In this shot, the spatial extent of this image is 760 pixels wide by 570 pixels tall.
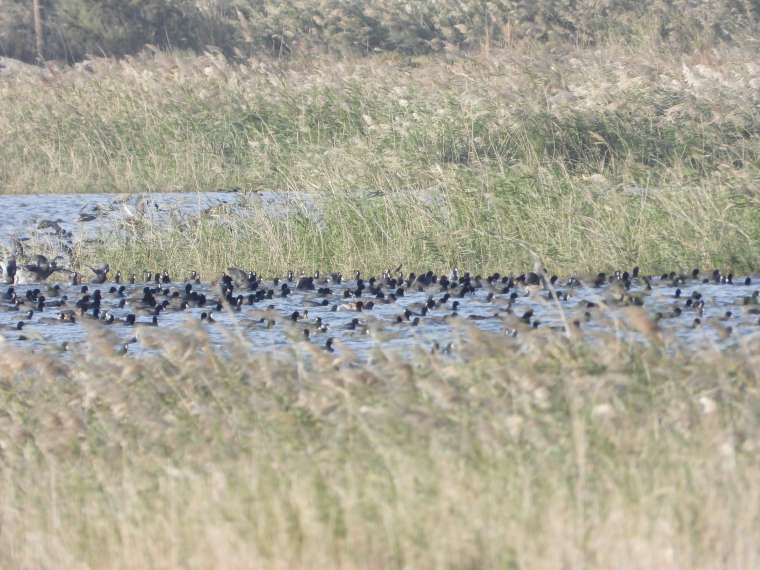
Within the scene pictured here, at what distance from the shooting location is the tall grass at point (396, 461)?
12.7ft

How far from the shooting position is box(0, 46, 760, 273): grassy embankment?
9828 mm

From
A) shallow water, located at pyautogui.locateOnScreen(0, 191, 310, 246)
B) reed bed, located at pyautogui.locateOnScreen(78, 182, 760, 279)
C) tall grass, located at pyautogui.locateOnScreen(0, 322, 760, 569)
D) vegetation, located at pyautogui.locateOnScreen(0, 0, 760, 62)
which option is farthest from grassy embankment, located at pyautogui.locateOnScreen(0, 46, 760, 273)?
vegetation, located at pyautogui.locateOnScreen(0, 0, 760, 62)

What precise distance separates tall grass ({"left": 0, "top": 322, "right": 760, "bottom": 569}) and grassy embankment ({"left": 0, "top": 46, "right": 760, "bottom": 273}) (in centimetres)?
421

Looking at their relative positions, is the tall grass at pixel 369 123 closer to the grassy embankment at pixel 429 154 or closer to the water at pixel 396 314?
the grassy embankment at pixel 429 154

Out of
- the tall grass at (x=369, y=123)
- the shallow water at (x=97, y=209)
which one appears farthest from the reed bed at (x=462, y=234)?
the tall grass at (x=369, y=123)

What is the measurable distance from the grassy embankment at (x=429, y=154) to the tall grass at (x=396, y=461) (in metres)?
4.21

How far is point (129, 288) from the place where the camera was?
937cm

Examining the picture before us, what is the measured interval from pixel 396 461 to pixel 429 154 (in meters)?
8.51

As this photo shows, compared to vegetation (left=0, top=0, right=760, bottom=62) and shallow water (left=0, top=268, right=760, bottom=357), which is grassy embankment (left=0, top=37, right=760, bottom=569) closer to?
shallow water (left=0, top=268, right=760, bottom=357)

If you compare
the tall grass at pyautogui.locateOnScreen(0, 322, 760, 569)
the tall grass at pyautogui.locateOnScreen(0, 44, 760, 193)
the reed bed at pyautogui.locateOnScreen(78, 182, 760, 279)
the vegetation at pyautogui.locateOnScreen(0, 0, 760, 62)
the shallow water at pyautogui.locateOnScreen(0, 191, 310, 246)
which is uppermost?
the vegetation at pyautogui.locateOnScreen(0, 0, 760, 62)

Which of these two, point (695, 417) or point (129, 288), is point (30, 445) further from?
point (129, 288)

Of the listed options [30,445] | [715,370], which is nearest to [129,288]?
[30,445]

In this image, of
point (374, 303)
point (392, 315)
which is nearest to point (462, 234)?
point (374, 303)

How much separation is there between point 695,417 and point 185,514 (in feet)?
5.65
